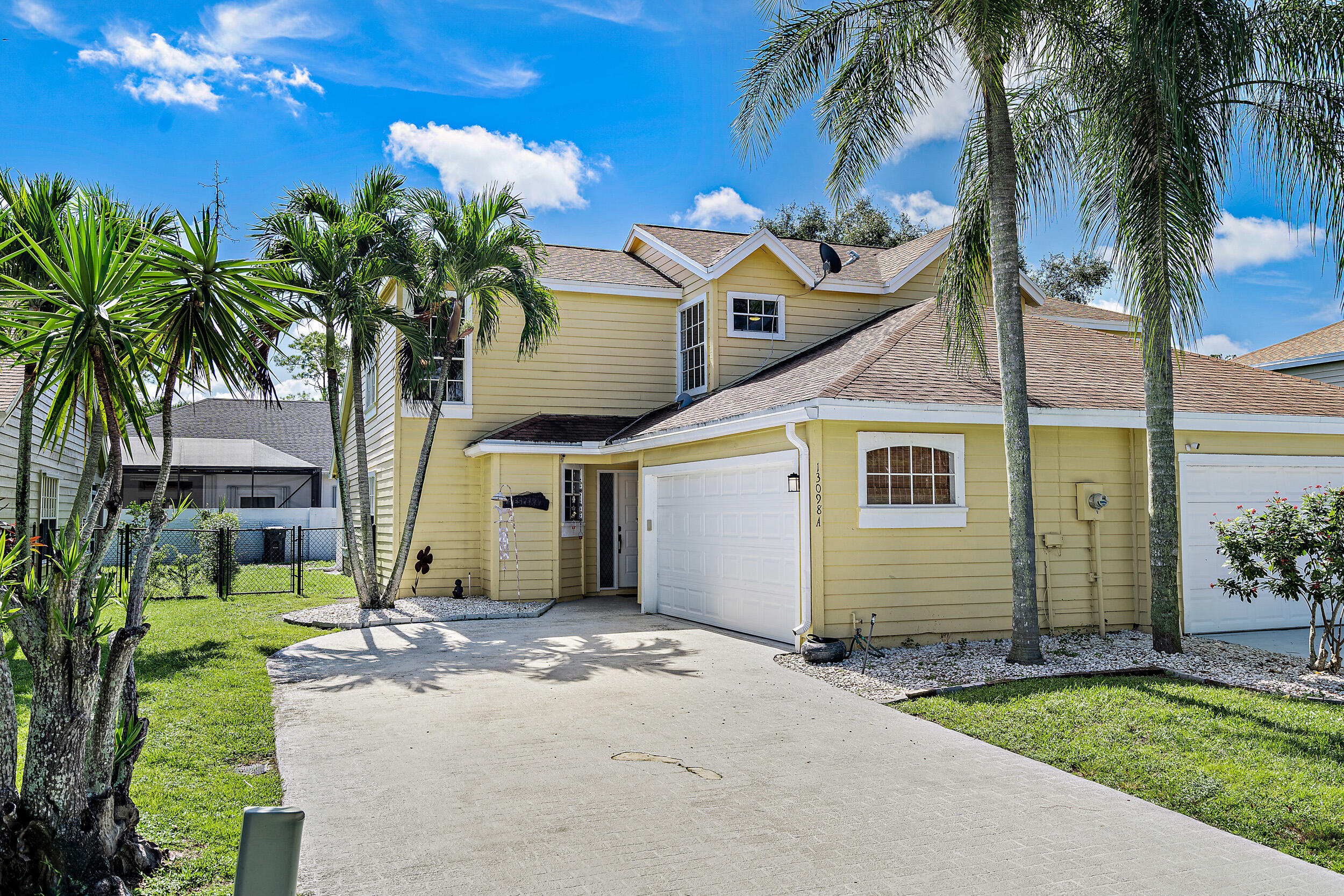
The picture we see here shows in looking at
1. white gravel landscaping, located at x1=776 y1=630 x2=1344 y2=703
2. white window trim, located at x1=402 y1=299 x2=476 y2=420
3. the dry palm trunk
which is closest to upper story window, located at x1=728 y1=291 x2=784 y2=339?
white window trim, located at x1=402 y1=299 x2=476 y2=420

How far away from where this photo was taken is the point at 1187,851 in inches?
177

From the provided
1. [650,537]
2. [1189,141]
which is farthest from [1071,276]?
[1189,141]

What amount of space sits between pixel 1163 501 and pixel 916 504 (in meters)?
2.60

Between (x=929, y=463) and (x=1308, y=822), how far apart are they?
6.10m

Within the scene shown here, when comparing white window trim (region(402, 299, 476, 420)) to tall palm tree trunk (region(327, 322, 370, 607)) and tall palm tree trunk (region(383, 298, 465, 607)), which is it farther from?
tall palm tree trunk (region(327, 322, 370, 607))

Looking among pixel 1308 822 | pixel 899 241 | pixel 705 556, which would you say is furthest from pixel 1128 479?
pixel 899 241

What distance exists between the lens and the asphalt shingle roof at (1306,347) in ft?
69.1

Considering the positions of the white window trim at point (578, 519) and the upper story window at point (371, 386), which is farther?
the upper story window at point (371, 386)

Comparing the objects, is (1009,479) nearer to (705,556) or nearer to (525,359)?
(705,556)

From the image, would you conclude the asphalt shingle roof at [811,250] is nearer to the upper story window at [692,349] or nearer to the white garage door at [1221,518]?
the upper story window at [692,349]

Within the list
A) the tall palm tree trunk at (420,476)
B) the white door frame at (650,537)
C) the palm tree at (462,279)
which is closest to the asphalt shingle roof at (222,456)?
the palm tree at (462,279)

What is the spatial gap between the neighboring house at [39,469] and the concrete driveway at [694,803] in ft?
22.1

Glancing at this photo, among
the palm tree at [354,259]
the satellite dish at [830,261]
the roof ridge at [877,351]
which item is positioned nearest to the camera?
the roof ridge at [877,351]

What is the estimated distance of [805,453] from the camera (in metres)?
9.96
